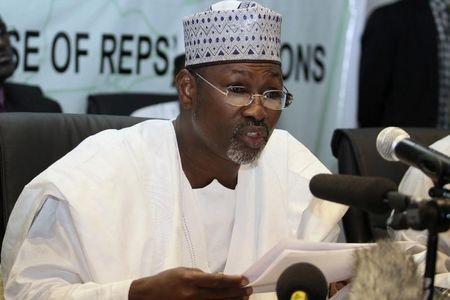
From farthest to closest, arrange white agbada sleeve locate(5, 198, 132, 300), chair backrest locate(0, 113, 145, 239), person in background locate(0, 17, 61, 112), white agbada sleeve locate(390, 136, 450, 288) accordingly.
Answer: person in background locate(0, 17, 61, 112)
white agbada sleeve locate(390, 136, 450, 288)
chair backrest locate(0, 113, 145, 239)
white agbada sleeve locate(5, 198, 132, 300)

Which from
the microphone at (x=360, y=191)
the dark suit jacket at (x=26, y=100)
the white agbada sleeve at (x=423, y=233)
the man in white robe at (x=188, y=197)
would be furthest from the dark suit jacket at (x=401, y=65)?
Result: the microphone at (x=360, y=191)

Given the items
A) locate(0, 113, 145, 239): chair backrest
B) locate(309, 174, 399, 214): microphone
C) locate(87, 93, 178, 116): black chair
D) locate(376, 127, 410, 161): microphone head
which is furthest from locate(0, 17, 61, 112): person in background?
locate(309, 174, 399, 214): microphone

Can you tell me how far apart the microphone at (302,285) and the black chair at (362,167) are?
1.52 metres

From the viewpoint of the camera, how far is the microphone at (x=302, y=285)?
1.62 meters

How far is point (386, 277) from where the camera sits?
1.44m

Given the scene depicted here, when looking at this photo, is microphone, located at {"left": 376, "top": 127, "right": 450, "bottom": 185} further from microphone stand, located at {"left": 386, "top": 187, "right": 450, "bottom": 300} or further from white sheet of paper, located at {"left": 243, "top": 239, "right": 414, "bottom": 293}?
white sheet of paper, located at {"left": 243, "top": 239, "right": 414, "bottom": 293}

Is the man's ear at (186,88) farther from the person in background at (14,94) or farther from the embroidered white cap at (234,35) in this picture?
the person in background at (14,94)

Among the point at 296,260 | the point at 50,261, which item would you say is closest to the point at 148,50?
the point at 50,261

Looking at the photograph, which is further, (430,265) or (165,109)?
(165,109)

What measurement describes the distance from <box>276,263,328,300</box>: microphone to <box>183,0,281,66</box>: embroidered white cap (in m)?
0.93

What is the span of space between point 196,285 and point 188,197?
1.89 feet

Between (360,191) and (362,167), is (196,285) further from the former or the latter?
(362,167)

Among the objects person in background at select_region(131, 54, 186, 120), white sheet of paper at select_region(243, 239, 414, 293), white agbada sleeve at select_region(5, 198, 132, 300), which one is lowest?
white agbada sleeve at select_region(5, 198, 132, 300)

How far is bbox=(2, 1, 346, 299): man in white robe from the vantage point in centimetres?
218
